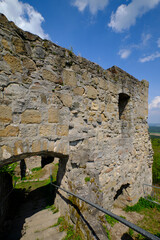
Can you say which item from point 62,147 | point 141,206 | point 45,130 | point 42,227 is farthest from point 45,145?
point 141,206

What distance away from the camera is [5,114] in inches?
72.4

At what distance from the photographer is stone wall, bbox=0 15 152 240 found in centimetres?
191

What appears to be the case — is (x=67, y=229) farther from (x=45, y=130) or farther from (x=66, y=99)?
(x=66, y=99)

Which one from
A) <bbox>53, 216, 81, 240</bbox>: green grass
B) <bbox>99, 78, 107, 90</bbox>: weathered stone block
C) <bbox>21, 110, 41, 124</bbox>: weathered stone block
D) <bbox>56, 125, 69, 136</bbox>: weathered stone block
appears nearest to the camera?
<bbox>21, 110, 41, 124</bbox>: weathered stone block

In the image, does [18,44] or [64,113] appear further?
[64,113]

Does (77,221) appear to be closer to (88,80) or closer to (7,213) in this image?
(7,213)

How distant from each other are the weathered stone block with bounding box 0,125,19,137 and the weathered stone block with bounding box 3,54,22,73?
0.89m

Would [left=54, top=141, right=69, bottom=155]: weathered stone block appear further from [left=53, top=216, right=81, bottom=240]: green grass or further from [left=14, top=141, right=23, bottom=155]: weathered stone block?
[left=53, top=216, right=81, bottom=240]: green grass

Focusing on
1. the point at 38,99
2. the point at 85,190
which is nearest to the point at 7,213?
the point at 85,190

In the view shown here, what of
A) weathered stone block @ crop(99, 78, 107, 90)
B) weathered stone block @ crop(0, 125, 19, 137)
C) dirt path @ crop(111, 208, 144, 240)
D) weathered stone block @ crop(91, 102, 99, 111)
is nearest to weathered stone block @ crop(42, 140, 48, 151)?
weathered stone block @ crop(0, 125, 19, 137)

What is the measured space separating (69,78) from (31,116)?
45.5 inches

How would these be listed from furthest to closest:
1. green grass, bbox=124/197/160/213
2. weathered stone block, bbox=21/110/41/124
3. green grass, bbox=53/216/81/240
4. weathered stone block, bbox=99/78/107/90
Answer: green grass, bbox=124/197/160/213 → weathered stone block, bbox=99/78/107/90 → green grass, bbox=53/216/81/240 → weathered stone block, bbox=21/110/41/124

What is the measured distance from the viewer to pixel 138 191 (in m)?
4.96

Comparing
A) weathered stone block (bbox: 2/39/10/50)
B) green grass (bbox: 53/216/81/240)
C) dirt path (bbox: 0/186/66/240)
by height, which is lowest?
dirt path (bbox: 0/186/66/240)
